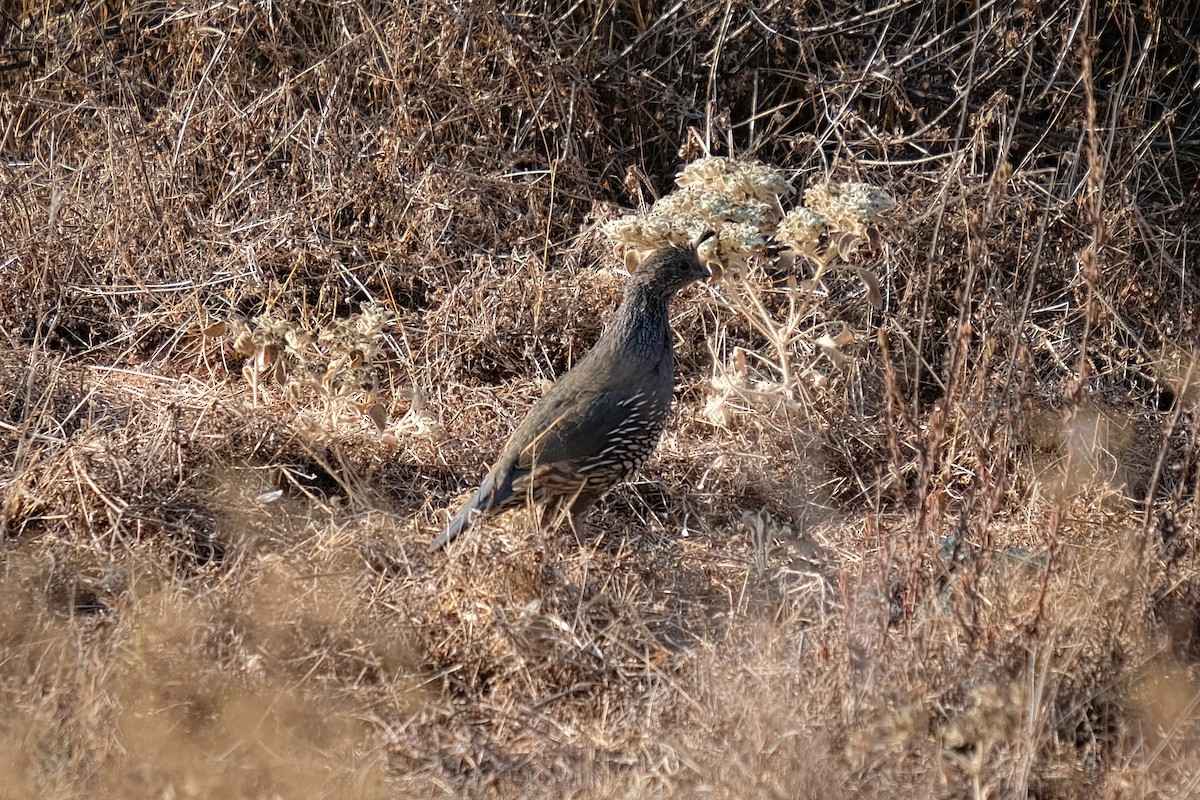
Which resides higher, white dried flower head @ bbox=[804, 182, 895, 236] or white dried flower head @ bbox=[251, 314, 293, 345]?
white dried flower head @ bbox=[804, 182, 895, 236]

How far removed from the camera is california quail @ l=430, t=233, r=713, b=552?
14.5 feet

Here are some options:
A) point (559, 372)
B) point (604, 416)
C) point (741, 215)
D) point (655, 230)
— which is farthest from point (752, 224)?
point (559, 372)

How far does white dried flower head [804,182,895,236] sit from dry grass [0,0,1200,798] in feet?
1.04

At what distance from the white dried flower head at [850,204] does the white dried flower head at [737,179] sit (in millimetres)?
146

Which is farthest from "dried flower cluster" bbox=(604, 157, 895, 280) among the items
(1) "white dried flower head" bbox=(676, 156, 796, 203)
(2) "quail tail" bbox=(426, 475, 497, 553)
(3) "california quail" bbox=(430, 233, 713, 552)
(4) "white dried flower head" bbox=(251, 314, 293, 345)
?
(4) "white dried flower head" bbox=(251, 314, 293, 345)

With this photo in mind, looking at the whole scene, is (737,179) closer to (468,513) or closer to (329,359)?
(468,513)

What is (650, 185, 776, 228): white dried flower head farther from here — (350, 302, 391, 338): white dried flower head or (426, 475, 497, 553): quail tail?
(426, 475, 497, 553): quail tail

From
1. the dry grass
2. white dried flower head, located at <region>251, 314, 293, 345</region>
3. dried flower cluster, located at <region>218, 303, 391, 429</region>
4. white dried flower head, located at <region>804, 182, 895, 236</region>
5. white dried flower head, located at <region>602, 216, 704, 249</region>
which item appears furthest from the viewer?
white dried flower head, located at <region>251, 314, 293, 345</region>

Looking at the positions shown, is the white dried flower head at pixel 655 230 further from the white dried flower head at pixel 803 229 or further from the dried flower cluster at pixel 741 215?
the white dried flower head at pixel 803 229

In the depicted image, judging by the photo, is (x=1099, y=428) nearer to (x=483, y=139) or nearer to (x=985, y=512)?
(x=985, y=512)

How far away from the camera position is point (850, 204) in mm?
4309

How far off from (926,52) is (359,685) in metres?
3.51

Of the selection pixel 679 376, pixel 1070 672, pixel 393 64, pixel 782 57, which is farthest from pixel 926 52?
pixel 1070 672

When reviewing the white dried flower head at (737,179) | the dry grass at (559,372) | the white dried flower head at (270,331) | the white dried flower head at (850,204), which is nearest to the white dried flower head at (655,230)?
the white dried flower head at (737,179)
